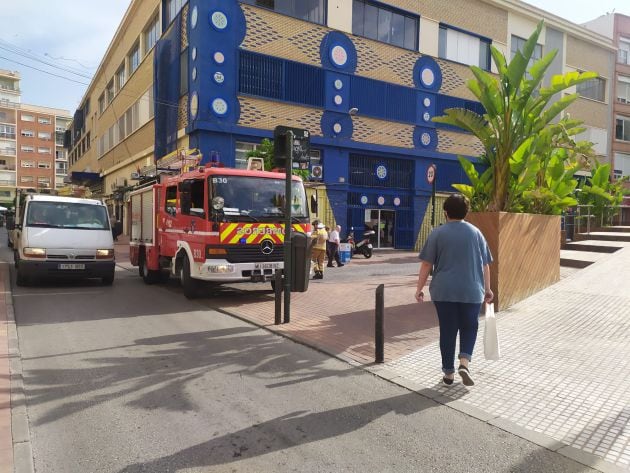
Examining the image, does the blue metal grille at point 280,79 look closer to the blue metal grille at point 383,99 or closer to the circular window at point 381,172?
the blue metal grille at point 383,99

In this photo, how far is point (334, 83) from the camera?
74.1ft

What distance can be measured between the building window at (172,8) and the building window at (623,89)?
33.4 metres

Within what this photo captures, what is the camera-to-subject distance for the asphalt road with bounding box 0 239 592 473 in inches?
130

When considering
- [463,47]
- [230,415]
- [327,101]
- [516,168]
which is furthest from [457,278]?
[463,47]

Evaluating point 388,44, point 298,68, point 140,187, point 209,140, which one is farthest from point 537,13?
point 140,187

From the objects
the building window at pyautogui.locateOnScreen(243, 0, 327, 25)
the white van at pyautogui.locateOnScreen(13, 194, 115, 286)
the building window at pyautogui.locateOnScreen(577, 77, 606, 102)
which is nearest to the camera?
the white van at pyautogui.locateOnScreen(13, 194, 115, 286)

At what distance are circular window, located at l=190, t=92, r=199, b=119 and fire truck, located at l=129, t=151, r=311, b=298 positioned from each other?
9900mm

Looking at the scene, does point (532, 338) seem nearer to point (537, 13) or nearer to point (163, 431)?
point (163, 431)

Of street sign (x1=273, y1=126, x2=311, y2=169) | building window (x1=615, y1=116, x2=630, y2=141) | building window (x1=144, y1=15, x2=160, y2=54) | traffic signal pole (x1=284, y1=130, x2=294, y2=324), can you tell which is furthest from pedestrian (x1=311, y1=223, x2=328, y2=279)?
building window (x1=615, y1=116, x2=630, y2=141)

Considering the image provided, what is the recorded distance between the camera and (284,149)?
758 centimetres

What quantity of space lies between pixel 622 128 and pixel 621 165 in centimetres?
287

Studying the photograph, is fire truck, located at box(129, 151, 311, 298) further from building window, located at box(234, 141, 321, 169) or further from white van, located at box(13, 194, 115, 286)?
building window, located at box(234, 141, 321, 169)

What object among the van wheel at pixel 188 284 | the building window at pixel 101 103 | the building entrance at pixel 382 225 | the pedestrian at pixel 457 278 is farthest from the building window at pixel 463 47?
the building window at pixel 101 103

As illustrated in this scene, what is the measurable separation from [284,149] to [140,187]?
21.8ft
